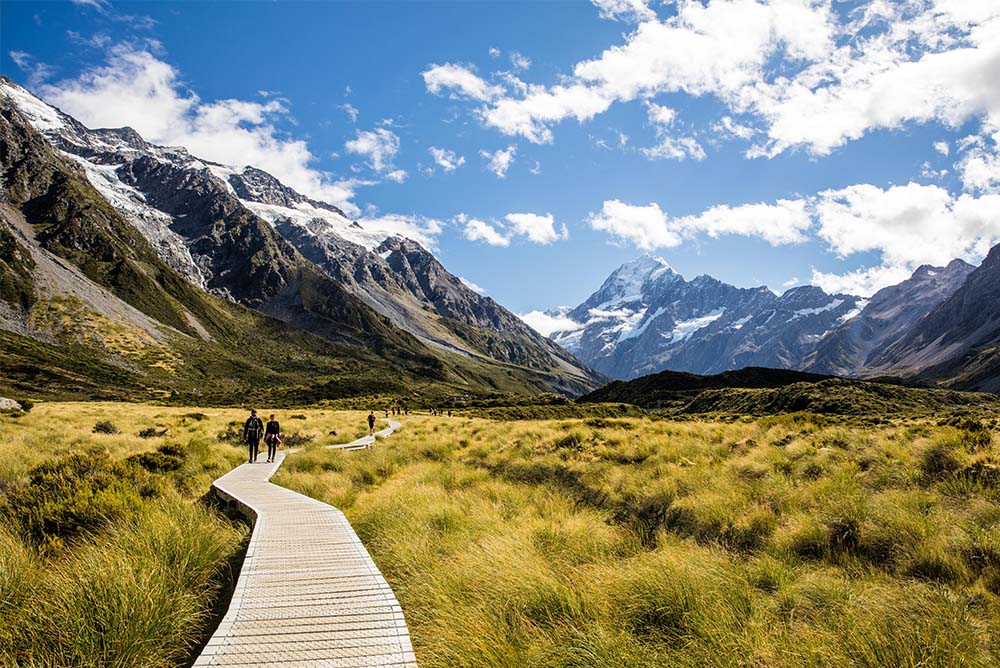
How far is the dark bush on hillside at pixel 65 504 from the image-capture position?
28.1 ft

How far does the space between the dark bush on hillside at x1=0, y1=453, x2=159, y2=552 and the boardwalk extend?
2.53m

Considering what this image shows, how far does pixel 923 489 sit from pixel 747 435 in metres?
8.49

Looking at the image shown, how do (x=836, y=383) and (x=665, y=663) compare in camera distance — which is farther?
(x=836, y=383)

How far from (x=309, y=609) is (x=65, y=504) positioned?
6.42 m

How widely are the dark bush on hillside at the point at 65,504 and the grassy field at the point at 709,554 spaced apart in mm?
4191

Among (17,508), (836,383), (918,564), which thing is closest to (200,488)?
(17,508)

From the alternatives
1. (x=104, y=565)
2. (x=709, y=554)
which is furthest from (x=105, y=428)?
(x=709, y=554)

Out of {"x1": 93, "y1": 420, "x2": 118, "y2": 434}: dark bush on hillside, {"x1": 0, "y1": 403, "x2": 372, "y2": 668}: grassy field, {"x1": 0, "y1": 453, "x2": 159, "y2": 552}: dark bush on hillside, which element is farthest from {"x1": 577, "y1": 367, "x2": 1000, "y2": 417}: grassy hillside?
{"x1": 93, "y1": 420, "x2": 118, "y2": 434}: dark bush on hillside

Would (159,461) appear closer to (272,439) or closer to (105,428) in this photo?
(272,439)

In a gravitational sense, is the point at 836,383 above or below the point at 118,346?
below

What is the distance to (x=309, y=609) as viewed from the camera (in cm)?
559

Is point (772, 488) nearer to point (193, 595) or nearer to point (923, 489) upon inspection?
point (923, 489)

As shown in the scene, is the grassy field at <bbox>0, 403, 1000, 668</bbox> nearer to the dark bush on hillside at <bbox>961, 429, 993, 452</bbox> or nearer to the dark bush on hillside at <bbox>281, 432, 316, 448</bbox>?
the dark bush on hillside at <bbox>961, 429, 993, 452</bbox>

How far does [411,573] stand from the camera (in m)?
7.14
